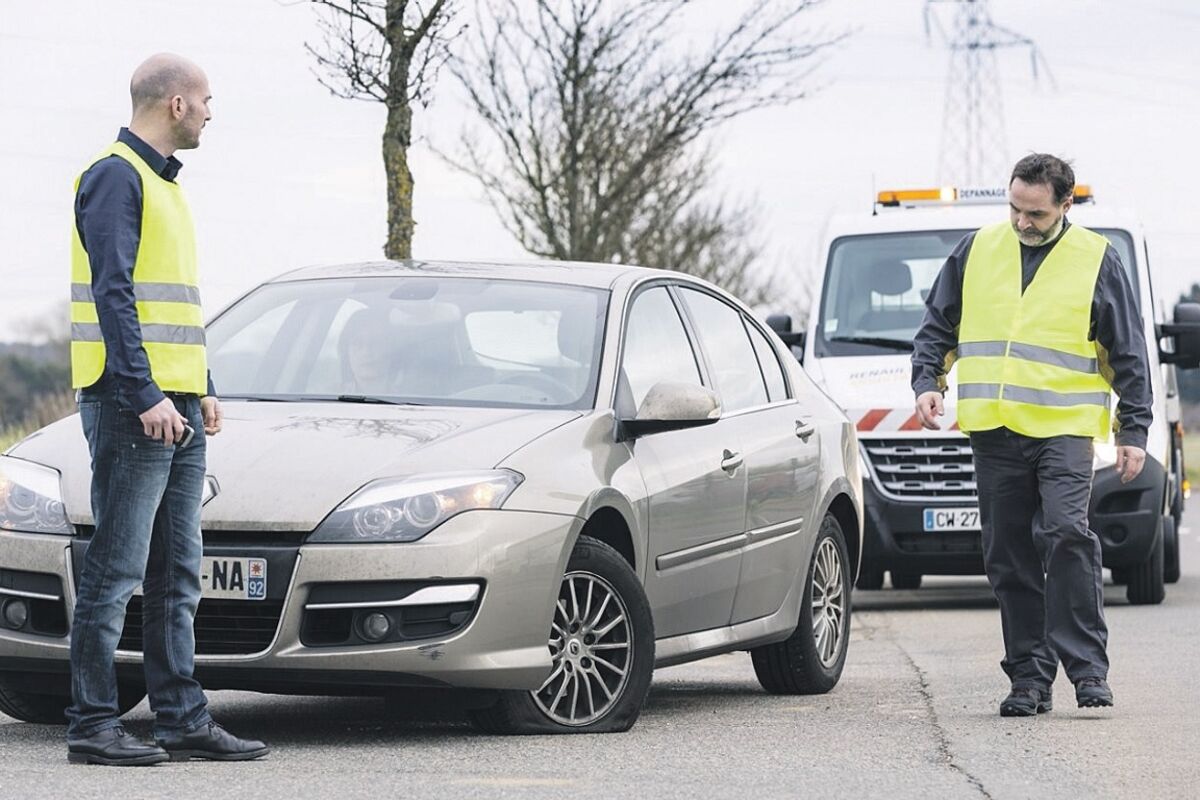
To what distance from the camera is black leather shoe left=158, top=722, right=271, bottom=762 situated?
6445mm

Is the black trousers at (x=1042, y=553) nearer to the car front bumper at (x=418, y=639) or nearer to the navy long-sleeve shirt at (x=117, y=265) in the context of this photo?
the car front bumper at (x=418, y=639)

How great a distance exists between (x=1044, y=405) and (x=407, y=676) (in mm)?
2520

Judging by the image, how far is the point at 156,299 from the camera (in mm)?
6281

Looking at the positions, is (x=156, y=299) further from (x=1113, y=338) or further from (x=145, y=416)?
(x=1113, y=338)

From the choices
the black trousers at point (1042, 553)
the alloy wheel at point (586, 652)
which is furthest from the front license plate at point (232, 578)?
the black trousers at point (1042, 553)

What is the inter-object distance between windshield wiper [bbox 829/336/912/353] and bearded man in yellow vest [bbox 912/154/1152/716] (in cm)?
533

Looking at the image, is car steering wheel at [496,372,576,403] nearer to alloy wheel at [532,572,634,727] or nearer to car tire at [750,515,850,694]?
alloy wheel at [532,572,634,727]

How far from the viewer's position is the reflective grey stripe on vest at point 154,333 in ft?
20.5

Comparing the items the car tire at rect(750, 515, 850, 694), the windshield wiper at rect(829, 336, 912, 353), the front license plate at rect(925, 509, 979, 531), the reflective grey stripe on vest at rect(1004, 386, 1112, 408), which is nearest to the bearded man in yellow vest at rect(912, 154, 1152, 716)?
the reflective grey stripe on vest at rect(1004, 386, 1112, 408)

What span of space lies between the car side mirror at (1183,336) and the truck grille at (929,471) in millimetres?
1370

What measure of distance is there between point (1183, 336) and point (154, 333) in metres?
8.44

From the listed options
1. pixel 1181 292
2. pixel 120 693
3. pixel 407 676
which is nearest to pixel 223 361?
pixel 120 693

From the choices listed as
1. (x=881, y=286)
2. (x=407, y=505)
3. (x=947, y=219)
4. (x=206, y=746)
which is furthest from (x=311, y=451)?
(x=947, y=219)

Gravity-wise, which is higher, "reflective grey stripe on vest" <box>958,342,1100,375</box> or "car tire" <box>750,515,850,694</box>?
"reflective grey stripe on vest" <box>958,342,1100,375</box>
